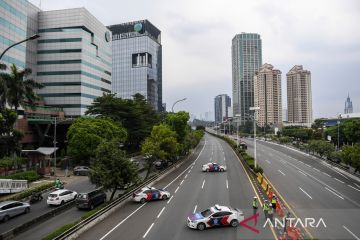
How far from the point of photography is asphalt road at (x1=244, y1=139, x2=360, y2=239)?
22281 mm

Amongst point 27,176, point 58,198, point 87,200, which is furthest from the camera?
point 27,176

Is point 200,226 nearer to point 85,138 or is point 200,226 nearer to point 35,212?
point 35,212

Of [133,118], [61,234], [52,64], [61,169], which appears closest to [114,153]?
[61,234]

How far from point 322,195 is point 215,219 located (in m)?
16.7

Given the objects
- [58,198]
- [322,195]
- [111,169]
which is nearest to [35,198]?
[58,198]

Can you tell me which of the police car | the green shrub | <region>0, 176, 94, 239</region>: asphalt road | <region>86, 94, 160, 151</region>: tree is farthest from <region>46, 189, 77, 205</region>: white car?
<region>86, 94, 160, 151</region>: tree

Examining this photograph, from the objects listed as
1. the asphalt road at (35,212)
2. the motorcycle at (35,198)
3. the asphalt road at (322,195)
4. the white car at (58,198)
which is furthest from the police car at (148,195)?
the asphalt road at (322,195)

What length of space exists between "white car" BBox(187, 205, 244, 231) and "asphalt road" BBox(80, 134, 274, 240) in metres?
0.39

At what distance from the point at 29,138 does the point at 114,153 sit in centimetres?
5109

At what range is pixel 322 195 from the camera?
33.4 metres

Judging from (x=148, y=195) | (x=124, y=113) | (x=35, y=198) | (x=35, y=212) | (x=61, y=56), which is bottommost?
(x=35, y=212)

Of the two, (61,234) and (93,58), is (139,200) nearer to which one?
(61,234)

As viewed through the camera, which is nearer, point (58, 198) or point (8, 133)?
point (58, 198)

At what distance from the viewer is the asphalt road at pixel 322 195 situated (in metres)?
22.3
